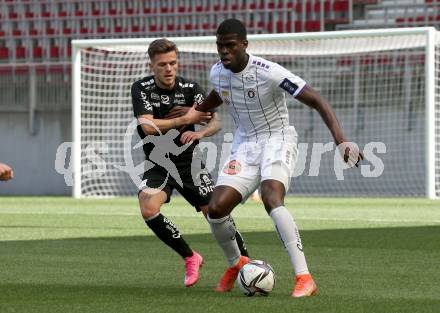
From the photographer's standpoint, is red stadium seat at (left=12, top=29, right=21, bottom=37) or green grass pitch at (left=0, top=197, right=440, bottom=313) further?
red stadium seat at (left=12, top=29, right=21, bottom=37)

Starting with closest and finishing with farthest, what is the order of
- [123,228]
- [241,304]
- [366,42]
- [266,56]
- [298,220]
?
1. [241,304]
2. [123,228]
3. [298,220]
4. [366,42]
5. [266,56]

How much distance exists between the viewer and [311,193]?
2298 cm

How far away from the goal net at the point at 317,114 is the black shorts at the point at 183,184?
12363mm

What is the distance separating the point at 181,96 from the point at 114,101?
49.3ft

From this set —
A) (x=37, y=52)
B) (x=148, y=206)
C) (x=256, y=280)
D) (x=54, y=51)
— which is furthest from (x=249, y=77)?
(x=37, y=52)

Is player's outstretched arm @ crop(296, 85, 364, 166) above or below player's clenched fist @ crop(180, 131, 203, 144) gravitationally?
above

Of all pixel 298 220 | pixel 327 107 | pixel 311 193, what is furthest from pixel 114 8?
pixel 327 107

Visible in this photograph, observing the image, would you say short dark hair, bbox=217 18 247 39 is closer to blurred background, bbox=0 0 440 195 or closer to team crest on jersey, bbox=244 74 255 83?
team crest on jersey, bbox=244 74 255 83

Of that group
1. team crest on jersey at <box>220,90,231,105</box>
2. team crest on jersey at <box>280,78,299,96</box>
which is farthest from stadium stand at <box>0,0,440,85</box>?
team crest on jersey at <box>280,78,299,96</box>

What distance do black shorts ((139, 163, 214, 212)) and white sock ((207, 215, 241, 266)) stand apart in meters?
0.86

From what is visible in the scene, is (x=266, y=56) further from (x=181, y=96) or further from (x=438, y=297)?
(x=438, y=297)

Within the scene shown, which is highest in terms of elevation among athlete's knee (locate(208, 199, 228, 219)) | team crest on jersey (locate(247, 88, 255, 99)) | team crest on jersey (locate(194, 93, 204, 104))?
team crest on jersey (locate(247, 88, 255, 99))

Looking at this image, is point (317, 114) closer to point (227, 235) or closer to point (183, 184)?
point (183, 184)

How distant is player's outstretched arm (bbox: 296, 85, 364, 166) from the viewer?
6.34 m
